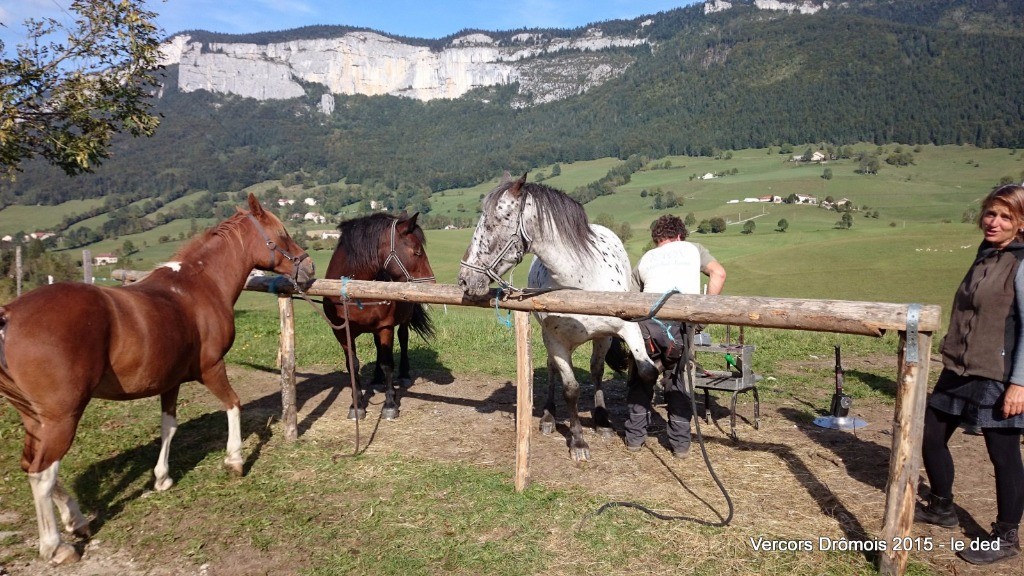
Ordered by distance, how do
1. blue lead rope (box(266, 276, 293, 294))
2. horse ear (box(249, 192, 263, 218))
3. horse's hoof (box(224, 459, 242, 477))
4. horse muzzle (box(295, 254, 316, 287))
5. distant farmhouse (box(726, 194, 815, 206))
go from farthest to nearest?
distant farmhouse (box(726, 194, 815, 206)) < blue lead rope (box(266, 276, 293, 294)) < horse muzzle (box(295, 254, 316, 287)) < horse ear (box(249, 192, 263, 218)) < horse's hoof (box(224, 459, 242, 477))

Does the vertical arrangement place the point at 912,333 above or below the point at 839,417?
above

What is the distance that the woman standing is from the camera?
3201 millimetres

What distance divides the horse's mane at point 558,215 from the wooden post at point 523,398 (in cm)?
68

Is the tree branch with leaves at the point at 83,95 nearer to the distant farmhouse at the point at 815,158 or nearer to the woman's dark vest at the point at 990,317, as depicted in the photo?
the woman's dark vest at the point at 990,317

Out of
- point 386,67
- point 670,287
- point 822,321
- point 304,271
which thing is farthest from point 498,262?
point 386,67

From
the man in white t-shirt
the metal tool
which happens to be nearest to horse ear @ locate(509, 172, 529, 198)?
the man in white t-shirt

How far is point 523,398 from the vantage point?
445 cm

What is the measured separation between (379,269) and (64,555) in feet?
12.7

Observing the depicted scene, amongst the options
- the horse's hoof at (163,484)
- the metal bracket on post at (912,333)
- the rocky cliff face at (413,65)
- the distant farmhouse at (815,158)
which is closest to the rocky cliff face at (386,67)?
the rocky cliff face at (413,65)

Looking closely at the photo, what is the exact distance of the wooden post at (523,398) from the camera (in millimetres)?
4438

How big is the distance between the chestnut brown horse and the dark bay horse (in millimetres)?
1433

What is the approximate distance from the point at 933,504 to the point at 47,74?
11046 millimetres

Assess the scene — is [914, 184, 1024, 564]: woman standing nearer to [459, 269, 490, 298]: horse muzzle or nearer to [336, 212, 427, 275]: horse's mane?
[459, 269, 490, 298]: horse muzzle

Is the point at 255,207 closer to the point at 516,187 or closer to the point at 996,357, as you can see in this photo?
the point at 516,187
